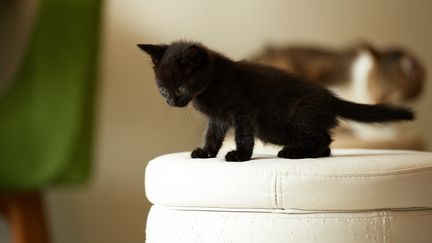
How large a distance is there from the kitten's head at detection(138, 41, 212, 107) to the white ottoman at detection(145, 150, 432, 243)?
0.48ft

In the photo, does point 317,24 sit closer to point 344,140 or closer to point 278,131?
point 344,140

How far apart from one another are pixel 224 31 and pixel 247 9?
158 millimetres

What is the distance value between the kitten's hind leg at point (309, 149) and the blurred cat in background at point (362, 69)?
1.54m

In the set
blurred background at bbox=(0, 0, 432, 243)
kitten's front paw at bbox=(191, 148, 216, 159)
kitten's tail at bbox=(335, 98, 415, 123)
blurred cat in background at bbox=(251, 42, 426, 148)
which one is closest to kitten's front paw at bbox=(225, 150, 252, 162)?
kitten's front paw at bbox=(191, 148, 216, 159)

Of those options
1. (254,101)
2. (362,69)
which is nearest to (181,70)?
(254,101)

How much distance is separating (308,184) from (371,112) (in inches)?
12.5

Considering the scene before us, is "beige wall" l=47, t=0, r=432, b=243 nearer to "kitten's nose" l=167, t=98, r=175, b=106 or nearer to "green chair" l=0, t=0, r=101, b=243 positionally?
"green chair" l=0, t=0, r=101, b=243

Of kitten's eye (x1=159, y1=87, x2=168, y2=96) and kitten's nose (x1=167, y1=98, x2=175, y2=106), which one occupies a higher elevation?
kitten's eye (x1=159, y1=87, x2=168, y2=96)

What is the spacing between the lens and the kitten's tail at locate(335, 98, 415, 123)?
1.32 meters

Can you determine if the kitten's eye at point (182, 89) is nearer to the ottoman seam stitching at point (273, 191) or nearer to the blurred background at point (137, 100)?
the ottoman seam stitching at point (273, 191)

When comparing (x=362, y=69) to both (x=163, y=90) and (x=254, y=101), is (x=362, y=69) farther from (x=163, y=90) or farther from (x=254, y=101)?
(x=163, y=90)

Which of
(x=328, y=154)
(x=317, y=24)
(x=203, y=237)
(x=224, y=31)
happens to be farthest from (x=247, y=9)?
(x=203, y=237)

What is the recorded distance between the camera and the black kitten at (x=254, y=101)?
1190 mm

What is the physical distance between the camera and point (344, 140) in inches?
89.2
